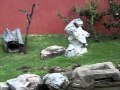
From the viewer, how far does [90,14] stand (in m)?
11.4

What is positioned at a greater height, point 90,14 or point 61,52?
point 90,14

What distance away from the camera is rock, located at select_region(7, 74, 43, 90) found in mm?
8281

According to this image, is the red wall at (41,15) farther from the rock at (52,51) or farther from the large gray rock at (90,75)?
the large gray rock at (90,75)

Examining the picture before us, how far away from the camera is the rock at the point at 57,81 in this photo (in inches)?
329

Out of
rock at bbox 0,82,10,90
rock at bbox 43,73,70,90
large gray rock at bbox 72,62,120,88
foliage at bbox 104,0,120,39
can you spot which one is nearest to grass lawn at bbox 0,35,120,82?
foliage at bbox 104,0,120,39

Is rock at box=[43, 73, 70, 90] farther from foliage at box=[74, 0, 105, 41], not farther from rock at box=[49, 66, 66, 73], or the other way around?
foliage at box=[74, 0, 105, 41]

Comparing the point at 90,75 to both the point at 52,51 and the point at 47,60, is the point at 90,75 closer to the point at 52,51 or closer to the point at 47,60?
the point at 47,60

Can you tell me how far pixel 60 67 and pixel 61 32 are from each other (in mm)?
2874

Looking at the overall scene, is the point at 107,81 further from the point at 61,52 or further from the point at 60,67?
the point at 61,52

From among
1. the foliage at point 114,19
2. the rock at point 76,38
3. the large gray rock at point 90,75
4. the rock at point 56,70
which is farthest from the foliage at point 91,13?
the large gray rock at point 90,75

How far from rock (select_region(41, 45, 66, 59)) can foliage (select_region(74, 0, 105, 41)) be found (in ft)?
4.01

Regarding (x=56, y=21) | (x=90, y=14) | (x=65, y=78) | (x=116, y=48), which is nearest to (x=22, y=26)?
(x=56, y=21)

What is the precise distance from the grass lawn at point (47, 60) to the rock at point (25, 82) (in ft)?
1.81

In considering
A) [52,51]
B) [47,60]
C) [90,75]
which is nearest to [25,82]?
[90,75]
